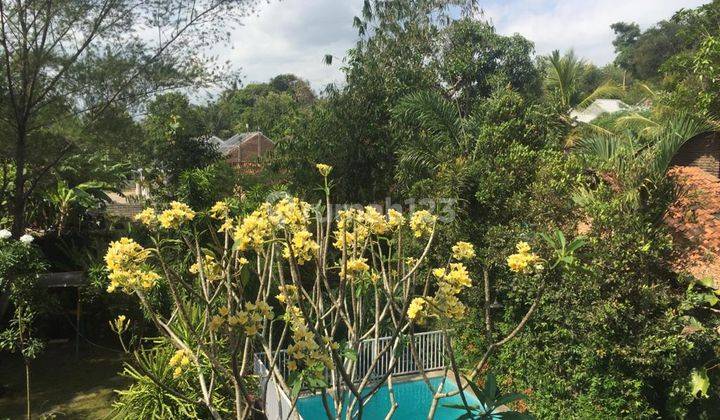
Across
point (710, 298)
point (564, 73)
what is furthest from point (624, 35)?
point (710, 298)

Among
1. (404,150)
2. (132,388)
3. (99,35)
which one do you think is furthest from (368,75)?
(132,388)

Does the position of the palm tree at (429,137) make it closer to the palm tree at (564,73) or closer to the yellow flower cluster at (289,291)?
the yellow flower cluster at (289,291)

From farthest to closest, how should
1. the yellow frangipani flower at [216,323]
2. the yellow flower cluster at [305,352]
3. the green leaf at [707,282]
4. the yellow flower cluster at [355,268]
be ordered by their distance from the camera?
the green leaf at [707,282] < the yellow flower cluster at [355,268] < the yellow frangipani flower at [216,323] < the yellow flower cluster at [305,352]

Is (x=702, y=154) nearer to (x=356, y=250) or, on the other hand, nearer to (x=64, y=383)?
(x=356, y=250)

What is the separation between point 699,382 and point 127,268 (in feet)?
17.5

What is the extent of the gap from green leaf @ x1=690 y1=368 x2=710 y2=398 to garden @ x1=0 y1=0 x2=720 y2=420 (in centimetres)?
2

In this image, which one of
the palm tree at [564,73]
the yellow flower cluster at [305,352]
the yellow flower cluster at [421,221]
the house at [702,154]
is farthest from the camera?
the palm tree at [564,73]

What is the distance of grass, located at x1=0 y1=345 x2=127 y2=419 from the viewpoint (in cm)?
585

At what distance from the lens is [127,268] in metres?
2.20

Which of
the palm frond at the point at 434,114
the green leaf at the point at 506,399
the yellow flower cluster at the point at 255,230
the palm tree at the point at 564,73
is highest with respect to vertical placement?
the palm tree at the point at 564,73

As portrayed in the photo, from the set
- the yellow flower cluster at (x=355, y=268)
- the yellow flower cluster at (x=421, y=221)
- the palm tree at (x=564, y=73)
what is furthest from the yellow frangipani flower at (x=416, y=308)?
the palm tree at (x=564, y=73)

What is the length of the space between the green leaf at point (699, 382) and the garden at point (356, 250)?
2cm

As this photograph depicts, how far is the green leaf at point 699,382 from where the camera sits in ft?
16.5

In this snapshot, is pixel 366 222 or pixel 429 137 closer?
pixel 366 222
